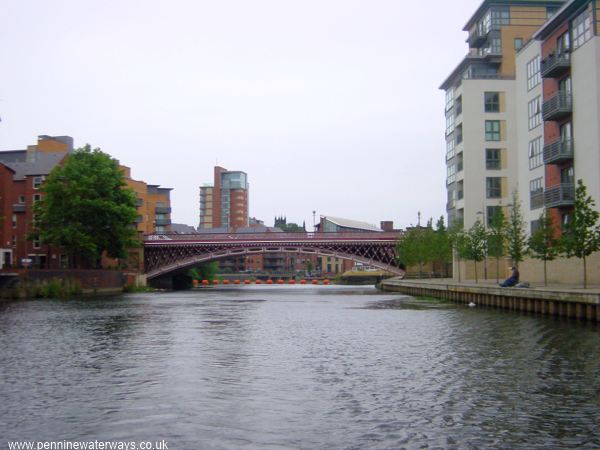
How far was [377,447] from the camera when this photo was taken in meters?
13.2

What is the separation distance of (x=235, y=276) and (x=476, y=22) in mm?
124907

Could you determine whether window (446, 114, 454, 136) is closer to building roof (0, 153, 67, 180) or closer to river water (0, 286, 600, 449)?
building roof (0, 153, 67, 180)

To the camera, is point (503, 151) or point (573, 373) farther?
point (503, 151)

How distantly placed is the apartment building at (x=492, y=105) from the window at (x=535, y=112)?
1605 centimetres

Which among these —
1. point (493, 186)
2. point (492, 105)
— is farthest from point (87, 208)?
point (492, 105)

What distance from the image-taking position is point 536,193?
59.5 m

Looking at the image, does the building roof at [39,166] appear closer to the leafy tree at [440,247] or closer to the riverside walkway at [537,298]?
the leafy tree at [440,247]

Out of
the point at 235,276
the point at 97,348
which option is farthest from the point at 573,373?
the point at 235,276

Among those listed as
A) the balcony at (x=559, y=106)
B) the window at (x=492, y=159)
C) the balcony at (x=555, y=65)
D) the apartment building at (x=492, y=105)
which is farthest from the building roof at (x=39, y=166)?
the balcony at (x=559, y=106)

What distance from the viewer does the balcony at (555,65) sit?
52781mm

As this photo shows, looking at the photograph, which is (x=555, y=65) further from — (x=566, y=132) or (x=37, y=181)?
(x=37, y=181)

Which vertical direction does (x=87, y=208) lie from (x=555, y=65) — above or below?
below

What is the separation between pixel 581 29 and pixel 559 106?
537 cm

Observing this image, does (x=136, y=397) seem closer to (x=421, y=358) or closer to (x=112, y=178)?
(x=421, y=358)
